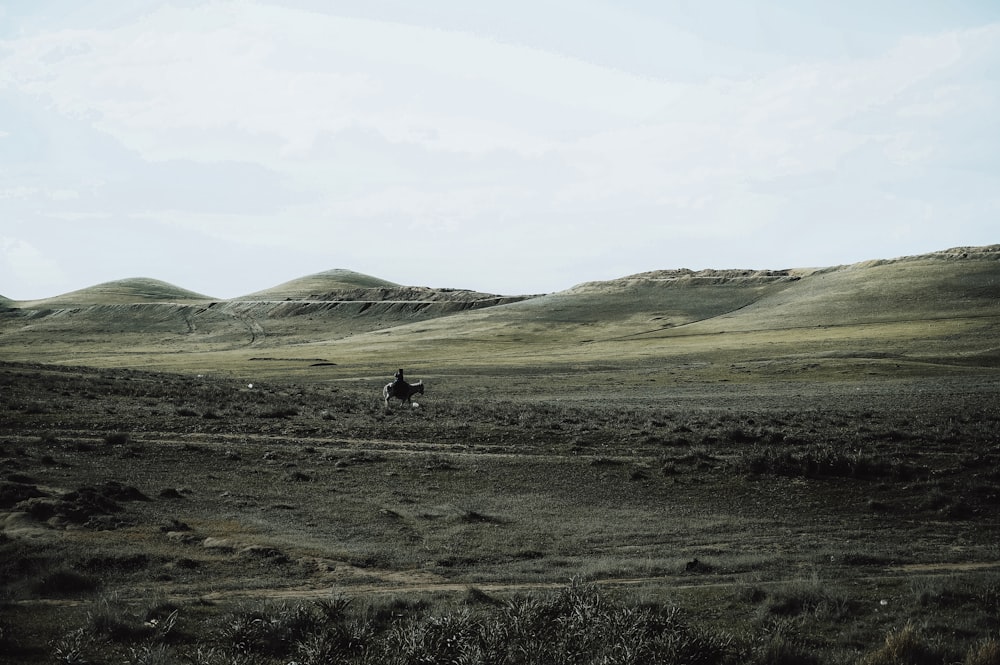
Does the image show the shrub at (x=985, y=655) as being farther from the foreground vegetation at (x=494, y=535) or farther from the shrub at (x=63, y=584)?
the shrub at (x=63, y=584)

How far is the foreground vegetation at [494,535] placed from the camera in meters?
10.7

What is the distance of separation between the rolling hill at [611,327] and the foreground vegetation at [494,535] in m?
34.6

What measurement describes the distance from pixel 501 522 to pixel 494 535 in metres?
1.31

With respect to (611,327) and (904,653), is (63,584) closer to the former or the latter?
(904,653)

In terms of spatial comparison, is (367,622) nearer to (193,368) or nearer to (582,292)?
(193,368)

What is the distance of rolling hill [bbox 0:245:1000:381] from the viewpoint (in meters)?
74.2

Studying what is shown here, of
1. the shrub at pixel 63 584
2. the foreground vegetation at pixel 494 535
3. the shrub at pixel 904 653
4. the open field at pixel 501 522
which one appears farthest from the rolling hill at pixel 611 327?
the shrub at pixel 63 584

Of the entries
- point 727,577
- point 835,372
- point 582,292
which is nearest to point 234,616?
point 727,577

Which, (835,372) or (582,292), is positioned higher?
(582,292)

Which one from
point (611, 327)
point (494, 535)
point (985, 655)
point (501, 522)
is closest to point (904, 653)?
point (985, 655)

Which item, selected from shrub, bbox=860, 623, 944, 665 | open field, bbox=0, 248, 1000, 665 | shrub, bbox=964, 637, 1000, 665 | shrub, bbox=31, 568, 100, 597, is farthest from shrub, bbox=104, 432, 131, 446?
shrub, bbox=964, 637, 1000, 665

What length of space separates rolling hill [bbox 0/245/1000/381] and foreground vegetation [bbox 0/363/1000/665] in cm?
3461

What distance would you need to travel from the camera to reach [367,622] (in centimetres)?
1101

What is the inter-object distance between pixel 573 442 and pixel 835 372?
3605 cm
